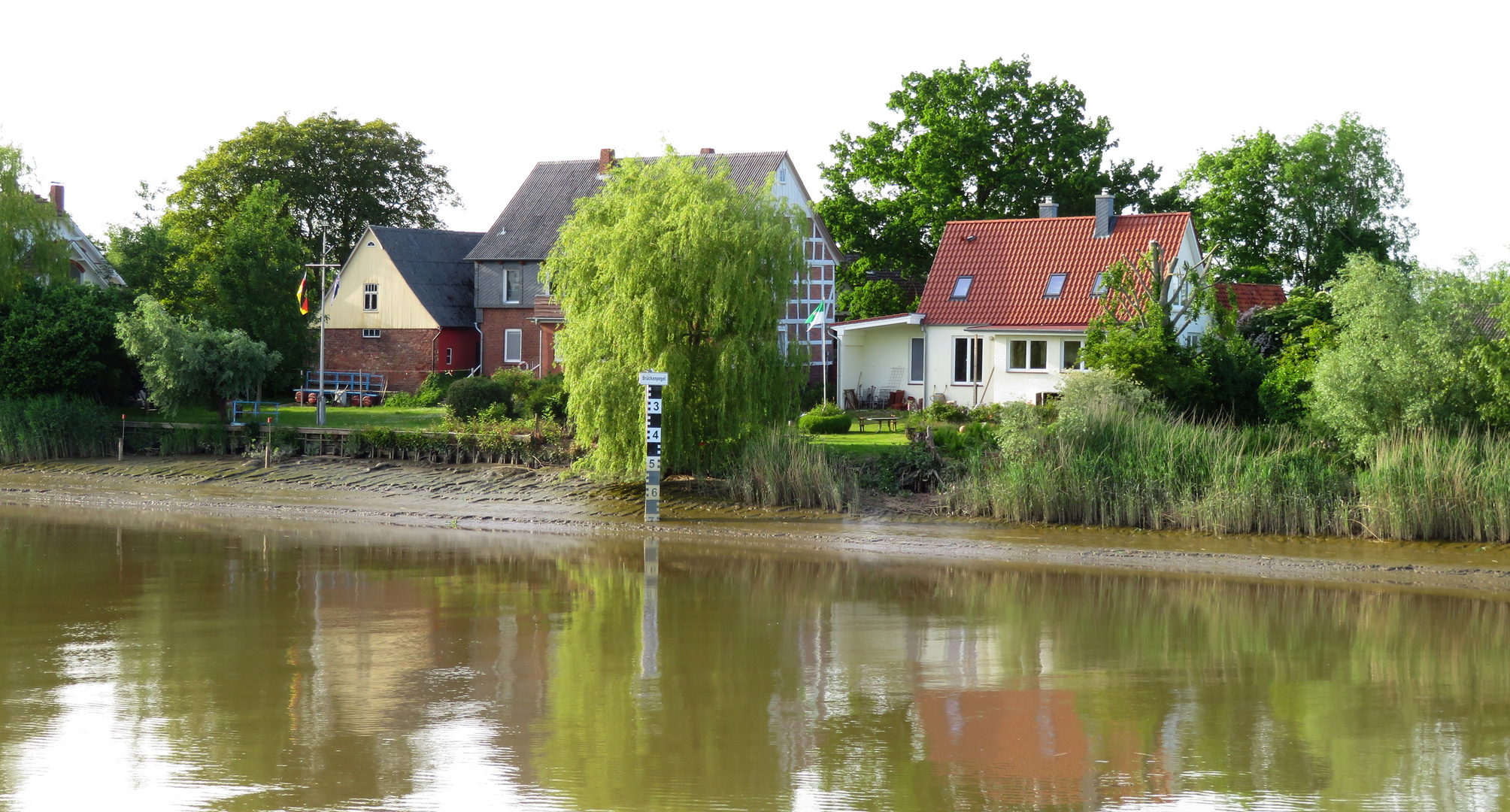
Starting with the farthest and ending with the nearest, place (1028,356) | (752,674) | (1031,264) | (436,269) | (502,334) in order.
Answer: (436,269), (502,334), (1031,264), (1028,356), (752,674)

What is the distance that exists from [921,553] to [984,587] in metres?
3.17

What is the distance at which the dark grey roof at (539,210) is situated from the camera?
47.9 meters

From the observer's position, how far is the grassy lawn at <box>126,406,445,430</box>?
33500 millimetres

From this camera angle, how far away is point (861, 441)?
95.2ft

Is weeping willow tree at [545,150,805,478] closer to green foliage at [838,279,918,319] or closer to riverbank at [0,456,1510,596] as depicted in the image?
riverbank at [0,456,1510,596]

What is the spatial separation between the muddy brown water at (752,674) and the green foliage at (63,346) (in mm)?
13042

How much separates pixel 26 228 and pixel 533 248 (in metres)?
16.5

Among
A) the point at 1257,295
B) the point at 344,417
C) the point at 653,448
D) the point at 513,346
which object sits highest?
the point at 1257,295

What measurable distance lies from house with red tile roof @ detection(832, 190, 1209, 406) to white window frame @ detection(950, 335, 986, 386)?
0.03 metres

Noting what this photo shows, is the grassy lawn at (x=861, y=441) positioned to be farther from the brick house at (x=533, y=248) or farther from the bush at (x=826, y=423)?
the brick house at (x=533, y=248)

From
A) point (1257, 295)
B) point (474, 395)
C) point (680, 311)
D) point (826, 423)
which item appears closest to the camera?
point (680, 311)

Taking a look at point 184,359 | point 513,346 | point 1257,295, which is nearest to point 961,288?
point 1257,295

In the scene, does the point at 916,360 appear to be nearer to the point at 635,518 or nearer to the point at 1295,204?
the point at 635,518

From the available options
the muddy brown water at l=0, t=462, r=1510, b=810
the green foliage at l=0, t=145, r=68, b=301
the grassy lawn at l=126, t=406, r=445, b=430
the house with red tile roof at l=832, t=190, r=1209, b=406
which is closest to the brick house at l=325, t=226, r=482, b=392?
the grassy lawn at l=126, t=406, r=445, b=430
